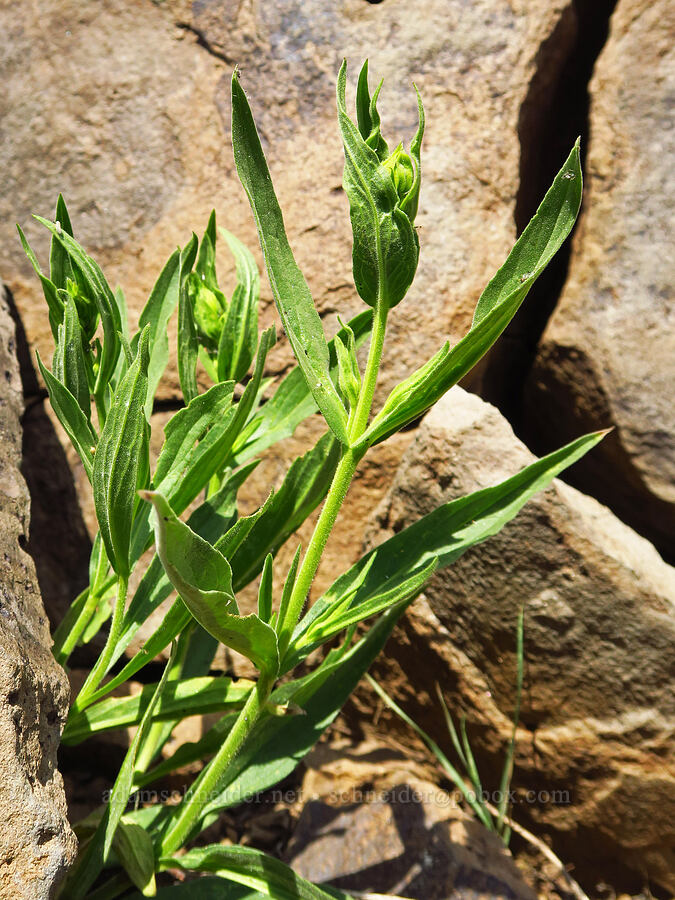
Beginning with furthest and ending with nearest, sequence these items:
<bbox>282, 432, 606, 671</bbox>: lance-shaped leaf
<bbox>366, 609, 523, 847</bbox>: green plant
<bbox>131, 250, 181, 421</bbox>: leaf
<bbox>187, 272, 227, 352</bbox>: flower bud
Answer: <bbox>366, 609, 523, 847</bbox>: green plant < <bbox>131, 250, 181, 421</bbox>: leaf < <bbox>187, 272, 227, 352</bbox>: flower bud < <bbox>282, 432, 606, 671</bbox>: lance-shaped leaf

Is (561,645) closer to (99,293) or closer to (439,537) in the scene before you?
(439,537)

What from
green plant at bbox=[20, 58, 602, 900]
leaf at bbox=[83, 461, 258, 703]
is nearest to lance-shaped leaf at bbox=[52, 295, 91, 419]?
green plant at bbox=[20, 58, 602, 900]

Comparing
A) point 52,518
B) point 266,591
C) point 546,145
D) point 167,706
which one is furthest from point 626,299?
point 52,518

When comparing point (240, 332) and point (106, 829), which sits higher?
point (240, 332)

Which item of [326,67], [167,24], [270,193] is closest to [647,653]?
[270,193]

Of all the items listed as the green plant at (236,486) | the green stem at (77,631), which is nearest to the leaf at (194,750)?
the green plant at (236,486)

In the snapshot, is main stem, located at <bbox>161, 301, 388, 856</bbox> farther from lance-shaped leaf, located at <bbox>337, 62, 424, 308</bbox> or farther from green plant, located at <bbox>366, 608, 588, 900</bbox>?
green plant, located at <bbox>366, 608, 588, 900</bbox>
